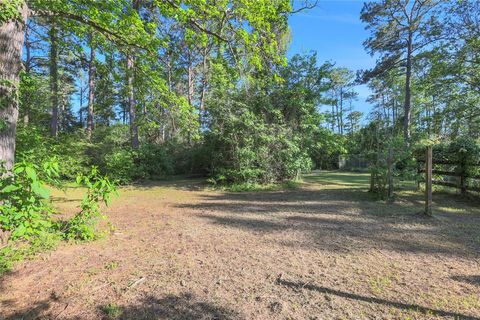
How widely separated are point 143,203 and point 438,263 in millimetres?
6811

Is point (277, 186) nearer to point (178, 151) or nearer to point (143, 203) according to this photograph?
point (143, 203)

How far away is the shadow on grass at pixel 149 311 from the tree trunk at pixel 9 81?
88.4 inches

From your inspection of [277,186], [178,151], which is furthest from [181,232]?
[178,151]

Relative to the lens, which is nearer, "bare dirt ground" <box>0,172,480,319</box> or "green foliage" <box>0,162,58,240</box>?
"bare dirt ground" <box>0,172,480,319</box>

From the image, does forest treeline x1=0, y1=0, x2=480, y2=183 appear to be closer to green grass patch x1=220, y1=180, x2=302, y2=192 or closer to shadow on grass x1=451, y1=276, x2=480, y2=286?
green grass patch x1=220, y1=180, x2=302, y2=192

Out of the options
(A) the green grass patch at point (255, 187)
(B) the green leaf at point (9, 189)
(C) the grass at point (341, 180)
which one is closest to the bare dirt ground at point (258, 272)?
(B) the green leaf at point (9, 189)

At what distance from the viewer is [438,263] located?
3.58 m

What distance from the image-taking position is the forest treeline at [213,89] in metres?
5.16

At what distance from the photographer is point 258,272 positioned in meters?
3.29

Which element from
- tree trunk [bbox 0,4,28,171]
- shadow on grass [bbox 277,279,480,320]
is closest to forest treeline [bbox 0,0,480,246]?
tree trunk [bbox 0,4,28,171]

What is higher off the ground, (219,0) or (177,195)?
(219,0)

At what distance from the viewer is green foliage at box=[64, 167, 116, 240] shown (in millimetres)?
4066

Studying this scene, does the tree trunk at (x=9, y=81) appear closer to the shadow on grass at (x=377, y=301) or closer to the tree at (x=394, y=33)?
the shadow on grass at (x=377, y=301)

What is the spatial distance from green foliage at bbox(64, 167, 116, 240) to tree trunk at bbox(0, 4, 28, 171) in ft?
3.51
